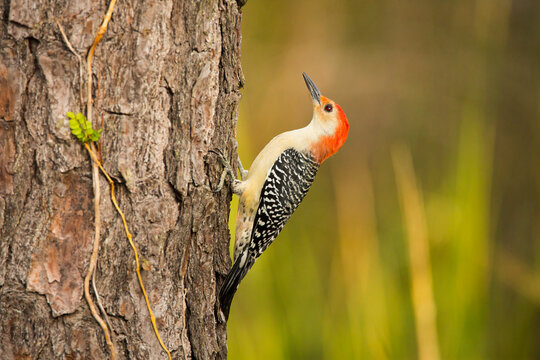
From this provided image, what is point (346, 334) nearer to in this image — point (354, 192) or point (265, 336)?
point (265, 336)

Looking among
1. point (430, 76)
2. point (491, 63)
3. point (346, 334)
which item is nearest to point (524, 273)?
point (346, 334)

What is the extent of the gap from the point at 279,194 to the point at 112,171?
4.37 ft

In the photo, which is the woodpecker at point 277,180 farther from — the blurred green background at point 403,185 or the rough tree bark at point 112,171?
the rough tree bark at point 112,171

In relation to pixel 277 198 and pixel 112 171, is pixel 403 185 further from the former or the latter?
pixel 112 171

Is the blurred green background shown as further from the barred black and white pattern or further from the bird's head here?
the bird's head

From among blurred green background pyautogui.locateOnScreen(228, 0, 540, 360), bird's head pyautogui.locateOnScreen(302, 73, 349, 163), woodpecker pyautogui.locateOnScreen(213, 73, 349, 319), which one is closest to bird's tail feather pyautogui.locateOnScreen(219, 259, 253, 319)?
woodpecker pyautogui.locateOnScreen(213, 73, 349, 319)

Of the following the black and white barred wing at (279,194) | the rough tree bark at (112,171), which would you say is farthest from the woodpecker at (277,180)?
the rough tree bark at (112,171)

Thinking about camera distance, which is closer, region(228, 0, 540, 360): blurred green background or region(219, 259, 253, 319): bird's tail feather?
region(219, 259, 253, 319): bird's tail feather

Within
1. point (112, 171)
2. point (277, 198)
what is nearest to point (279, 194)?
point (277, 198)

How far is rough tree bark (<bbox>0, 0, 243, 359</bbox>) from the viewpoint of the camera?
1763 mm

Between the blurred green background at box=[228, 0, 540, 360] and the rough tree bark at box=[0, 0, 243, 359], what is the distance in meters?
0.98

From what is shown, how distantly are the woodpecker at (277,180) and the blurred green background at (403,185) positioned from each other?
0.19m

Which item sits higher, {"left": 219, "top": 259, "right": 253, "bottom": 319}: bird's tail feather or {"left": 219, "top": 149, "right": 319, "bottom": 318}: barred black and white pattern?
{"left": 219, "top": 149, "right": 319, "bottom": 318}: barred black and white pattern

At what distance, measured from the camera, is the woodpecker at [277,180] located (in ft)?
9.55
